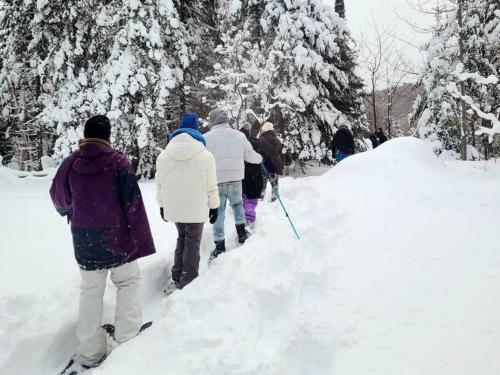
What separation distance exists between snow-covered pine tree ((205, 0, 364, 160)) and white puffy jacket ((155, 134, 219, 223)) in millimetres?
10199

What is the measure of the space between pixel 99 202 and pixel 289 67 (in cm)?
1373

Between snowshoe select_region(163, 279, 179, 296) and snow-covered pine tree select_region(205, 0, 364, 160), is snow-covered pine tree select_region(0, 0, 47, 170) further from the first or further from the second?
snowshoe select_region(163, 279, 179, 296)

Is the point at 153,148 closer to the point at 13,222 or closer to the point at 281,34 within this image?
the point at 281,34

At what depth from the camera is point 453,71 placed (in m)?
13.1

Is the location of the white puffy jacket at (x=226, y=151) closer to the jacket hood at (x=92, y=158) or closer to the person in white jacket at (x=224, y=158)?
the person in white jacket at (x=224, y=158)

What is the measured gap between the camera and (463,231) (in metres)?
4.38

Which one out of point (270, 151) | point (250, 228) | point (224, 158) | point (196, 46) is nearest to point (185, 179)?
point (224, 158)

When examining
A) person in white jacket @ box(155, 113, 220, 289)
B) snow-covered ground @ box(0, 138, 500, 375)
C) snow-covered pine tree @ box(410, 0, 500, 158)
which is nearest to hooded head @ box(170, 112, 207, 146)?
person in white jacket @ box(155, 113, 220, 289)

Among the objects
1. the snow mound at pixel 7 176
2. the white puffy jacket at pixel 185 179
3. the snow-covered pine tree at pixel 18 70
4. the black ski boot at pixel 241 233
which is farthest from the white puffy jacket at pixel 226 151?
the snow-covered pine tree at pixel 18 70

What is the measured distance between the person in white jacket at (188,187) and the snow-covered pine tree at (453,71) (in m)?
11.6

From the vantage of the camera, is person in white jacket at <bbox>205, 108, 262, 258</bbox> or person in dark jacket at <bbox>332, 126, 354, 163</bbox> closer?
person in white jacket at <bbox>205, 108, 262, 258</bbox>

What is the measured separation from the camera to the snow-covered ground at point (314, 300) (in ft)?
8.62

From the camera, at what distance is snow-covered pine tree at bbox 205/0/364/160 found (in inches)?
584

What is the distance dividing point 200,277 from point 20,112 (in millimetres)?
19672
